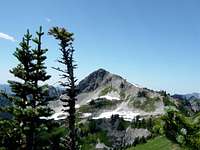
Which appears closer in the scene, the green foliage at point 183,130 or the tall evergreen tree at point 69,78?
the green foliage at point 183,130

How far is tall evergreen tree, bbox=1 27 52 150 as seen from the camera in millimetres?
38309

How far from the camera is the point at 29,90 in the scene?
38969 millimetres

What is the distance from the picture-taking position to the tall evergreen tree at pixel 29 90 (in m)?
38.3

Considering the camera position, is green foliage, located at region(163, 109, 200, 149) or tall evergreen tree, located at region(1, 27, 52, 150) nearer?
green foliage, located at region(163, 109, 200, 149)

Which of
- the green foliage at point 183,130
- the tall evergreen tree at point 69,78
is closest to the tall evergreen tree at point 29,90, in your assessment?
the tall evergreen tree at point 69,78

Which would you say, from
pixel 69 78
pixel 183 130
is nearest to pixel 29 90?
pixel 69 78

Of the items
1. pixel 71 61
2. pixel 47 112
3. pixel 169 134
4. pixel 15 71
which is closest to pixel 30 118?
pixel 47 112

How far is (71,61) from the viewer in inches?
1207

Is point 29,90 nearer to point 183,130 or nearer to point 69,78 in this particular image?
point 69,78

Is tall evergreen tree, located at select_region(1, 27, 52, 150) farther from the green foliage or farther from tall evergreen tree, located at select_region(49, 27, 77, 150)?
the green foliage

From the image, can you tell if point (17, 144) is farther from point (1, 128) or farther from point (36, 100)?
point (36, 100)

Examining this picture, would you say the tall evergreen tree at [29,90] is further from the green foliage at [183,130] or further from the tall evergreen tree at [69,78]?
the green foliage at [183,130]

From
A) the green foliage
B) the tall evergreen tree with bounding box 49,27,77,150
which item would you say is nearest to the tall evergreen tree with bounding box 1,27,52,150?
the tall evergreen tree with bounding box 49,27,77,150

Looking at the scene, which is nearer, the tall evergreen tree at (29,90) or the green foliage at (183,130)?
the green foliage at (183,130)
